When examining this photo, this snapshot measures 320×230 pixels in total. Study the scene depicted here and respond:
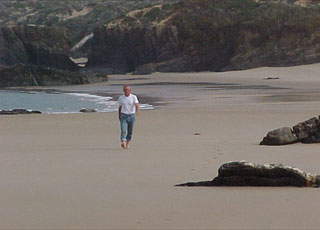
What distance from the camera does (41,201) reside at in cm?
695

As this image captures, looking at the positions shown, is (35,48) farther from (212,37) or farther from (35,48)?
(212,37)

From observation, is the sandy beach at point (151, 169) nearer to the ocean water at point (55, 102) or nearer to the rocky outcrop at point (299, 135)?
the rocky outcrop at point (299, 135)

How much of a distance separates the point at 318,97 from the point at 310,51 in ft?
65.4

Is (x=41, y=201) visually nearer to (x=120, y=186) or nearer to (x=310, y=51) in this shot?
(x=120, y=186)

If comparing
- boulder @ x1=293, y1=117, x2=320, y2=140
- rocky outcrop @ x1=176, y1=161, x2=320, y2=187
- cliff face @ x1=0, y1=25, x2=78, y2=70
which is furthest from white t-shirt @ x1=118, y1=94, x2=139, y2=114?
cliff face @ x1=0, y1=25, x2=78, y2=70

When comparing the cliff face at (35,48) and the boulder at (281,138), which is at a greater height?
the boulder at (281,138)

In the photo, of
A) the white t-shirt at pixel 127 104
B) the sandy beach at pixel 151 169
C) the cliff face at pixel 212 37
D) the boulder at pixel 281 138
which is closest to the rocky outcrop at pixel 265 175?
the sandy beach at pixel 151 169

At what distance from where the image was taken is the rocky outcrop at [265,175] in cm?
724

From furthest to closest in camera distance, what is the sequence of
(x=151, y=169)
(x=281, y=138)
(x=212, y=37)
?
(x=212, y=37) → (x=281, y=138) → (x=151, y=169)

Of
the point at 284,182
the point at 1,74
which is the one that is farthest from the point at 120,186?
the point at 1,74

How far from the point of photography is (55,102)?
2577cm

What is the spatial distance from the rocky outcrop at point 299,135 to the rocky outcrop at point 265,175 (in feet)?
13.2

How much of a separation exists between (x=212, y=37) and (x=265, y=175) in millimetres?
38950

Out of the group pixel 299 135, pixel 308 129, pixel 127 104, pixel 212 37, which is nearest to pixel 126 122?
pixel 127 104
